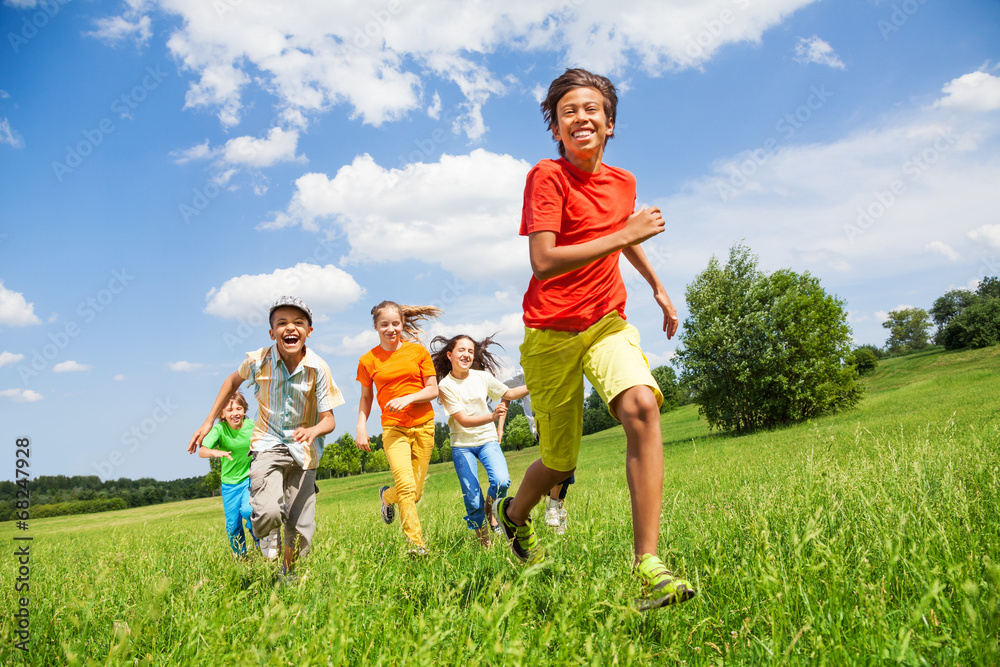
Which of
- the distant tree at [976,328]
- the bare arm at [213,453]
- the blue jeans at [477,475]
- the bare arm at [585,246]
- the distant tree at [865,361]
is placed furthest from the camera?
the distant tree at [865,361]

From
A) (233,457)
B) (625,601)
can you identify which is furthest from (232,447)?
(625,601)

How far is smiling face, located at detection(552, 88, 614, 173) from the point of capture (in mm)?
3236

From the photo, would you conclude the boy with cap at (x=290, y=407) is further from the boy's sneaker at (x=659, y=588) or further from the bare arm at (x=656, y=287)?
the boy's sneaker at (x=659, y=588)

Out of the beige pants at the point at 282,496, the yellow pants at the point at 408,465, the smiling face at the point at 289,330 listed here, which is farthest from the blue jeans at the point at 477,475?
the smiling face at the point at 289,330

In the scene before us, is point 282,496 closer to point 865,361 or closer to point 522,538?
point 522,538

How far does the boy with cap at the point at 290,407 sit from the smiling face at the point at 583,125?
2.52 m

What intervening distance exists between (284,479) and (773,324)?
2768 centimetres

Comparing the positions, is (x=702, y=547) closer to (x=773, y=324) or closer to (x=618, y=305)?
(x=618, y=305)

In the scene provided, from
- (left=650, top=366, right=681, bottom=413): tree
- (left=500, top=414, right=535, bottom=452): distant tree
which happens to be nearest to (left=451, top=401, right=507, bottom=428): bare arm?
(left=500, top=414, right=535, bottom=452): distant tree

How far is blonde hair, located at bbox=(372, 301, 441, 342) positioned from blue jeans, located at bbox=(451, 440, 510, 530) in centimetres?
141

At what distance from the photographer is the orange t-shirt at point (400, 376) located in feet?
18.8

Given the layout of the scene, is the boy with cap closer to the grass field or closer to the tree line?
the grass field

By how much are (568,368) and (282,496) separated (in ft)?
8.21

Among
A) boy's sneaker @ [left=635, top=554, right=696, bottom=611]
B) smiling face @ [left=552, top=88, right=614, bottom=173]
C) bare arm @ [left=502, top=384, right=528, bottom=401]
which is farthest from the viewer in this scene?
bare arm @ [left=502, top=384, right=528, bottom=401]
